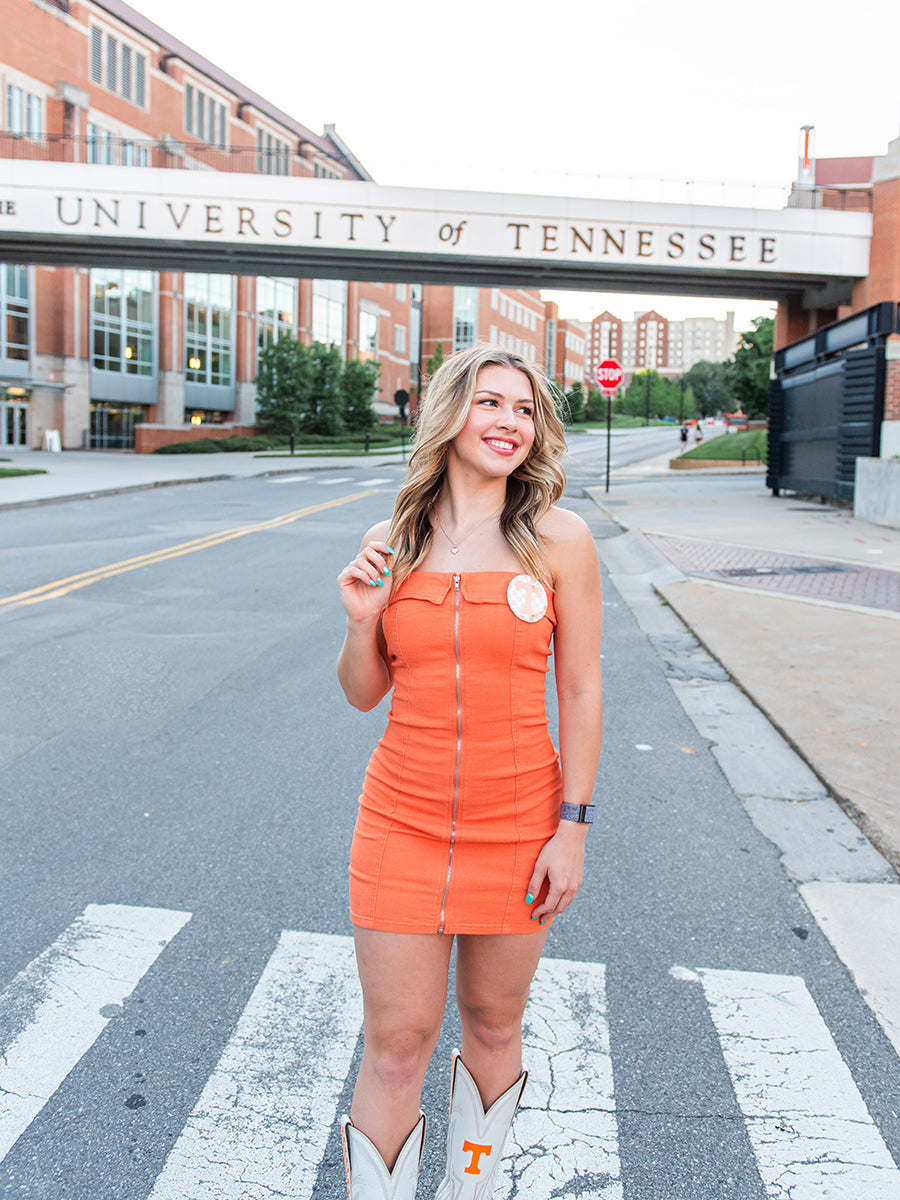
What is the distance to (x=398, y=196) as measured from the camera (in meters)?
25.2

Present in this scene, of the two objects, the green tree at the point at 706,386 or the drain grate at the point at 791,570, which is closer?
the drain grate at the point at 791,570

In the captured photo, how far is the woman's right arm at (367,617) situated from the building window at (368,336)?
241 feet

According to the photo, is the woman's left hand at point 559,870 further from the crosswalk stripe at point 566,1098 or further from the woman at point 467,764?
the crosswalk stripe at point 566,1098

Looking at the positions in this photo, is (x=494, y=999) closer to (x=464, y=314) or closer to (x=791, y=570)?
(x=791, y=570)

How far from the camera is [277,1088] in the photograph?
9.23 ft

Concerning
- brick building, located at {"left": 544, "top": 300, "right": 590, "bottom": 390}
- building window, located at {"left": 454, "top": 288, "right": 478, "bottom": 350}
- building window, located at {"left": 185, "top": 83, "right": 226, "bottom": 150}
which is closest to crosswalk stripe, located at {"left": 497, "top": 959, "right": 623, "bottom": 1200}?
building window, located at {"left": 185, "top": 83, "right": 226, "bottom": 150}

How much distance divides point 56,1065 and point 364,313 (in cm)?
7563

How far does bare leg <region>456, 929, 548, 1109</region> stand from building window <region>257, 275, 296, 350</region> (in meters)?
59.5

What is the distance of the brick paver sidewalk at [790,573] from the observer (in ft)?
35.4

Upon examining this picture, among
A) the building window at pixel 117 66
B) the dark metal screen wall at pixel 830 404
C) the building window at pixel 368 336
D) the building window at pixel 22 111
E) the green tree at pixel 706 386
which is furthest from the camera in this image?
the green tree at pixel 706 386

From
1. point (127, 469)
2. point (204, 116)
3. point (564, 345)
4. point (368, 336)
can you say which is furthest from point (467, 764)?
point (564, 345)

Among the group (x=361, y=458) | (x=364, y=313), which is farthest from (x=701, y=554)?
(x=364, y=313)

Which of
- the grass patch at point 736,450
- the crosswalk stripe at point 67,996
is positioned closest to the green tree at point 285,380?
the grass patch at point 736,450

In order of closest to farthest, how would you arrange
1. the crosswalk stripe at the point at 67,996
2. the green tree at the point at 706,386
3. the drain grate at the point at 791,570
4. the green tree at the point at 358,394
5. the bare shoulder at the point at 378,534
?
the bare shoulder at the point at 378,534 → the crosswalk stripe at the point at 67,996 → the drain grate at the point at 791,570 → the green tree at the point at 358,394 → the green tree at the point at 706,386
